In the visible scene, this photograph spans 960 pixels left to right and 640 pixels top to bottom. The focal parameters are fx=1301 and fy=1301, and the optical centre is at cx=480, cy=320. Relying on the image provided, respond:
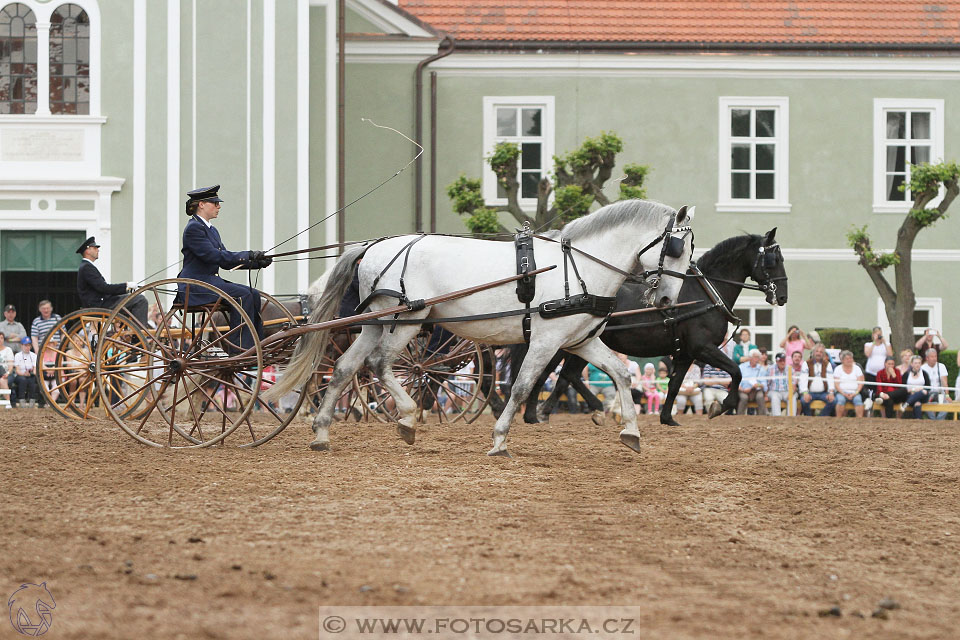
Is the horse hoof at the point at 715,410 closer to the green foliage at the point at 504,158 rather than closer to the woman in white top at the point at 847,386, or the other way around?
the woman in white top at the point at 847,386

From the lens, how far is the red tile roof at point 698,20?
25.5m

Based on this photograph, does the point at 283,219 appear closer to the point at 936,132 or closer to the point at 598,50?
the point at 598,50

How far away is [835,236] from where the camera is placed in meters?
25.7

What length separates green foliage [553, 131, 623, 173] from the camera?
2222 cm

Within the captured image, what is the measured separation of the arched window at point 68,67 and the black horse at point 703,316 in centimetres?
1101

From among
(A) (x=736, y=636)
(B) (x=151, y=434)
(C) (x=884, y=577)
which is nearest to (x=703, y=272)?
(B) (x=151, y=434)

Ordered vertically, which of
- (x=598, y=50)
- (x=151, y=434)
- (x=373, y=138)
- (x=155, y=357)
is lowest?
(x=151, y=434)

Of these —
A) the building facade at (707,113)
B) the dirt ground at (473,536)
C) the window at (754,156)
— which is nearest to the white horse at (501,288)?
the dirt ground at (473,536)

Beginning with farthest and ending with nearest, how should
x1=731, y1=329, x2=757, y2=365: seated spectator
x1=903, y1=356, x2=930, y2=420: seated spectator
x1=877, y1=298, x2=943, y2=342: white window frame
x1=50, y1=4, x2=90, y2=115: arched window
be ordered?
x1=877, y1=298, x2=943, y2=342: white window frame → x1=50, y1=4, x2=90, y2=115: arched window → x1=731, y1=329, x2=757, y2=365: seated spectator → x1=903, y1=356, x2=930, y2=420: seated spectator

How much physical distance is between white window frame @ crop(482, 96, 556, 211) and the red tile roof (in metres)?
1.15

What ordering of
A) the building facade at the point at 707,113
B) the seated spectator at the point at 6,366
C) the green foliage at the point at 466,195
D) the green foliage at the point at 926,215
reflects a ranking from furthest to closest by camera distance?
1. the building facade at the point at 707,113
2. the green foliage at the point at 466,195
3. the green foliage at the point at 926,215
4. the seated spectator at the point at 6,366

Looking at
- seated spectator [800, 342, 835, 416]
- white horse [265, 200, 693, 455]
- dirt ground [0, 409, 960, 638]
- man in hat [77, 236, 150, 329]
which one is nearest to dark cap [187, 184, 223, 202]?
white horse [265, 200, 693, 455]

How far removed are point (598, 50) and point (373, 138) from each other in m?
4.70

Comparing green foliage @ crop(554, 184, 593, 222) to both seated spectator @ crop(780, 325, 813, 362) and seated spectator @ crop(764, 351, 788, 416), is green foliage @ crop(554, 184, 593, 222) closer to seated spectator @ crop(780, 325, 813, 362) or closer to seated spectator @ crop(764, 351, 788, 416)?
seated spectator @ crop(780, 325, 813, 362)
